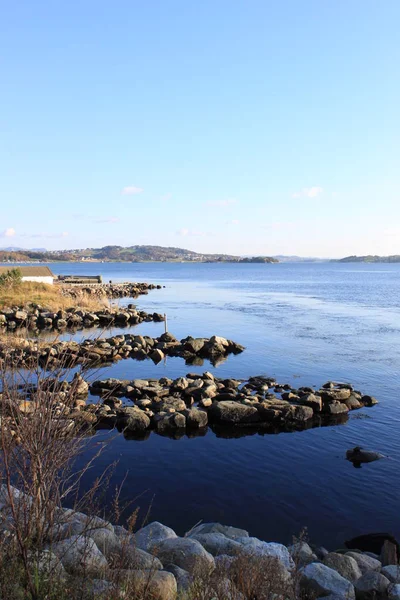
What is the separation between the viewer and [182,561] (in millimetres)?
7367

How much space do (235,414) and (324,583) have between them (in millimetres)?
10582

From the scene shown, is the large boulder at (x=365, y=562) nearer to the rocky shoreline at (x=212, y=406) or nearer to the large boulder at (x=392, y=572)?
the large boulder at (x=392, y=572)

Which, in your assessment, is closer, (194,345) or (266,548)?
(266,548)

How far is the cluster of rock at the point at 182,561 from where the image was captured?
5.47m

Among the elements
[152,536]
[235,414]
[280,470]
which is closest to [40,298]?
[235,414]

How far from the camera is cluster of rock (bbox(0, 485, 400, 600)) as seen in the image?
18.0 ft

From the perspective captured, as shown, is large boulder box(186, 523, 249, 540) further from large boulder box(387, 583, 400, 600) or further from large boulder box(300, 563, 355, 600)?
large boulder box(387, 583, 400, 600)

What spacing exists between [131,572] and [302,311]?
49.0 metres

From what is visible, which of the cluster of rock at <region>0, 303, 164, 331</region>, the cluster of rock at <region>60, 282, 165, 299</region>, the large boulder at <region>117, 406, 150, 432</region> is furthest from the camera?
the cluster of rock at <region>60, 282, 165, 299</region>

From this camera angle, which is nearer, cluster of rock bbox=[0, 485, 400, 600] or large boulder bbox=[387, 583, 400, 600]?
cluster of rock bbox=[0, 485, 400, 600]

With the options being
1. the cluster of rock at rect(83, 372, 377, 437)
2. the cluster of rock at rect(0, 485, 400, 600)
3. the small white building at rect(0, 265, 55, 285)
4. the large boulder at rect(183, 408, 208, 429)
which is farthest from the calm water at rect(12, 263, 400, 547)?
the small white building at rect(0, 265, 55, 285)

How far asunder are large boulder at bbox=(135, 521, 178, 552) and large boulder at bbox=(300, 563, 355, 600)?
7.28ft

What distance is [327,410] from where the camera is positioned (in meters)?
19.0

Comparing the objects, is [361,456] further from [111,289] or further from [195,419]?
[111,289]
